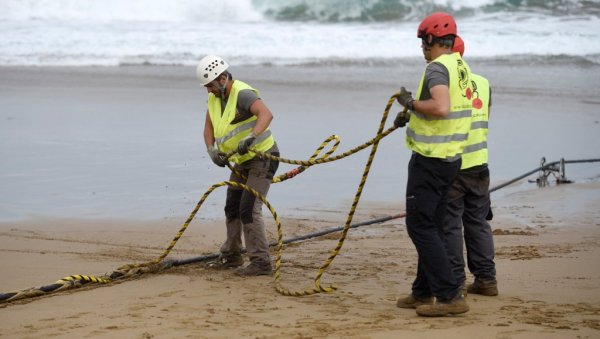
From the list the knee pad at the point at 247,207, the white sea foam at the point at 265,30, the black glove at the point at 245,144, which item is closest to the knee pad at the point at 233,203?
the knee pad at the point at 247,207

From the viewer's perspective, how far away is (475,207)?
6.80 metres

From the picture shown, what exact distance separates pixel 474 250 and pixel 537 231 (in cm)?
273

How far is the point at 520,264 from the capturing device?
791 cm

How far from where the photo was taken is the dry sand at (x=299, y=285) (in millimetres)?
5914

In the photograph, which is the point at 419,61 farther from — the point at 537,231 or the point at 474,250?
the point at 474,250

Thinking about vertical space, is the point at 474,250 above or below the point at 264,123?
below

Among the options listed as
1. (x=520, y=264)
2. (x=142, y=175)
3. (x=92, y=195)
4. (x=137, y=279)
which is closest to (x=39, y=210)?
(x=92, y=195)

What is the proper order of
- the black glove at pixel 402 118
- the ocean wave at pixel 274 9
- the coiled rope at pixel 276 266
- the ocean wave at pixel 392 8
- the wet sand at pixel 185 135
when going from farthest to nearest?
1. the ocean wave at pixel 392 8
2. the ocean wave at pixel 274 9
3. the wet sand at pixel 185 135
4. the coiled rope at pixel 276 266
5. the black glove at pixel 402 118

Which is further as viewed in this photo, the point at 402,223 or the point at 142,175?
the point at 142,175

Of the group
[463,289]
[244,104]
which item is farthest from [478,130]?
[244,104]

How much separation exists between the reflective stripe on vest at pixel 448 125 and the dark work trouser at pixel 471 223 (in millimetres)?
474

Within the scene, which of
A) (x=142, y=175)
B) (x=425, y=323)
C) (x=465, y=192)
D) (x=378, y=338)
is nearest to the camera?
(x=378, y=338)

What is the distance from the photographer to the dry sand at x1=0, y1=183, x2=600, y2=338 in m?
5.91

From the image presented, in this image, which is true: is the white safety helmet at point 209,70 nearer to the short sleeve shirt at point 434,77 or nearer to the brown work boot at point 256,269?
the brown work boot at point 256,269
